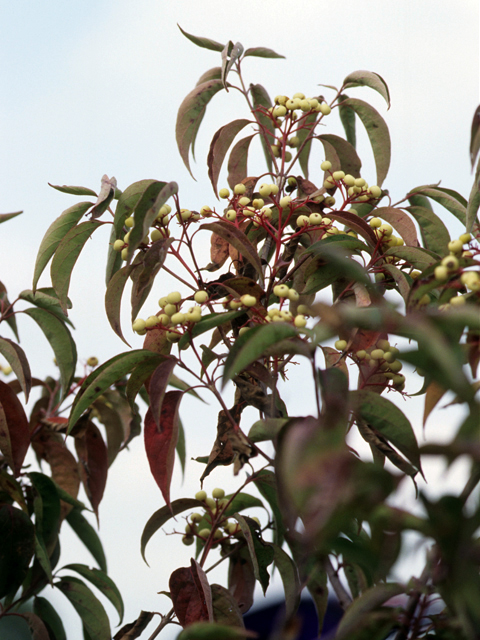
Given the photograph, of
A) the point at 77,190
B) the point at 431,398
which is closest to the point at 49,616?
the point at 77,190

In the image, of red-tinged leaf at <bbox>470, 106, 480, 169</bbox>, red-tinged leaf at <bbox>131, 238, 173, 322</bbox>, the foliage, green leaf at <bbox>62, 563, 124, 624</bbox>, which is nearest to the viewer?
the foliage

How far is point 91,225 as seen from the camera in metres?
0.89

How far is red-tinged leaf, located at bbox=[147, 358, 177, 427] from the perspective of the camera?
2.27 feet

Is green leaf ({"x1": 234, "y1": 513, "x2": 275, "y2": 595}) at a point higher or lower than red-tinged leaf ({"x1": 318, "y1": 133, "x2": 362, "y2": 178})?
lower

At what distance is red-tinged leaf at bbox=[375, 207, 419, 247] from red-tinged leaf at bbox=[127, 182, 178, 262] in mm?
374

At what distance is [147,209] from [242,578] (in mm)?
630

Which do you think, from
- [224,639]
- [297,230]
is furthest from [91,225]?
[224,639]

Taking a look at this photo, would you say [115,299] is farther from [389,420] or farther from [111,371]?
[389,420]

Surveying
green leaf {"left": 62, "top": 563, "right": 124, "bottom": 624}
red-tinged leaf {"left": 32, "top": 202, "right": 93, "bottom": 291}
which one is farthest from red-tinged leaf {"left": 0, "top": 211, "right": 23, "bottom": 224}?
green leaf {"left": 62, "top": 563, "right": 124, "bottom": 624}

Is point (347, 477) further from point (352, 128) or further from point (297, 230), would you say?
point (352, 128)

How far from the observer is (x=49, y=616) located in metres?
1.21

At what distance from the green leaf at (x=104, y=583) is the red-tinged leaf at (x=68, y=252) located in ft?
1.81

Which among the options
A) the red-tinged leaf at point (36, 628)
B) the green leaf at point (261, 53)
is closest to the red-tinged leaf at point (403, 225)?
the green leaf at point (261, 53)

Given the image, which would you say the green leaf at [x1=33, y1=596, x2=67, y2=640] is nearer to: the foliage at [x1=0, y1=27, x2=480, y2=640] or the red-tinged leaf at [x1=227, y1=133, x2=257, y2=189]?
the foliage at [x1=0, y1=27, x2=480, y2=640]
